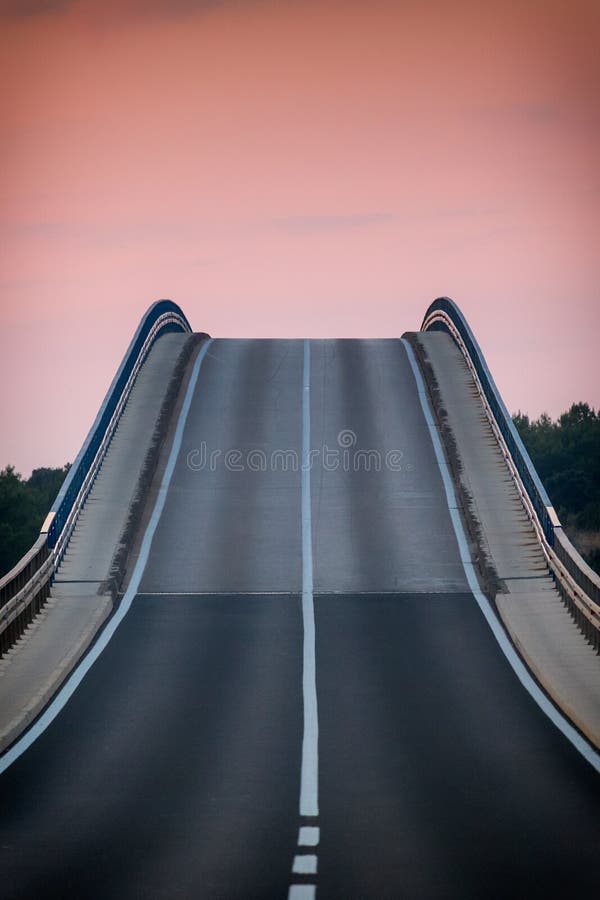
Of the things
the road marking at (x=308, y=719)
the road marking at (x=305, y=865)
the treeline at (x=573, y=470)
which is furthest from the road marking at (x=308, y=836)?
the treeline at (x=573, y=470)

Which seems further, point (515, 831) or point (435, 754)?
point (435, 754)

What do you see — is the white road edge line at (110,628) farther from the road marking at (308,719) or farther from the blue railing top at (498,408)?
the blue railing top at (498,408)

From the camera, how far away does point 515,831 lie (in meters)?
13.1

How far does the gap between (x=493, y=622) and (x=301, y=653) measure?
3693 mm

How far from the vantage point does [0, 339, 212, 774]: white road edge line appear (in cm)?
1686

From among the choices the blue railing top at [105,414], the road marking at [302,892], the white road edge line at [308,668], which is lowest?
the road marking at [302,892]

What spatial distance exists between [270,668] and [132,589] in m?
5.97

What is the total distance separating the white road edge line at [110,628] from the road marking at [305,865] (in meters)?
4.60

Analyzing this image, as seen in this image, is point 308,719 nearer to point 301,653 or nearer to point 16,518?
point 301,653

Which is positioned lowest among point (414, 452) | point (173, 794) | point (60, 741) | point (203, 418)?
point (173, 794)

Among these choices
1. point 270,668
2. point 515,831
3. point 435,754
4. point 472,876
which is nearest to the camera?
point 472,876

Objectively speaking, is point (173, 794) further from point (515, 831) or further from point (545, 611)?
point (545, 611)

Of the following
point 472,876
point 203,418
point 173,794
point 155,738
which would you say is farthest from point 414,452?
point 472,876

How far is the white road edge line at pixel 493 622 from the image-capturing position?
654 inches
